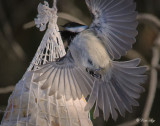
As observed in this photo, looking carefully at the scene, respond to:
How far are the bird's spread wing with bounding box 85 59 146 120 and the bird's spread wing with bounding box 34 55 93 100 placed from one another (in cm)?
5

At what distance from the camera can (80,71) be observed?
1801 millimetres

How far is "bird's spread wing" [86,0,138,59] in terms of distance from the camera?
5.28ft

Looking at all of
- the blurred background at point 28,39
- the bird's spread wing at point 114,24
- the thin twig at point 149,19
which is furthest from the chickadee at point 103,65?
the blurred background at point 28,39

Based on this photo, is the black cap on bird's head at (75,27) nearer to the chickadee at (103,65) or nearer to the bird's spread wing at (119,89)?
the chickadee at (103,65)

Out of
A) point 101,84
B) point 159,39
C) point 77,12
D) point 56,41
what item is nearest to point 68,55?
point 56,41

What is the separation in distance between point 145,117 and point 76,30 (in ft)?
1.75

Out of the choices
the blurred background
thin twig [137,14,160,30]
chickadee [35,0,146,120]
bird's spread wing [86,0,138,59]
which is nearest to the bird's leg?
chickadee [35,0,146,120]

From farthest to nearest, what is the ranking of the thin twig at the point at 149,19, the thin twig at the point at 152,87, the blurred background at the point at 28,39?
the blurred background at the point at 28,39 → the thin twig at the point at 149,19 → the thin twig at the point at 152,87

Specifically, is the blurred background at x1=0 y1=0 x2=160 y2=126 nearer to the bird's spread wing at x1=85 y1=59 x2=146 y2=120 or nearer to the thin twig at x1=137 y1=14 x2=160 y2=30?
the thin twig at x1=137 y1=14 x2=160 y2=30

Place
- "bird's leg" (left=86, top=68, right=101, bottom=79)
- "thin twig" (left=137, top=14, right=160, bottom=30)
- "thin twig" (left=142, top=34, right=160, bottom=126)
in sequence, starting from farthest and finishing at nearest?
"thin twig" (left=137, top=14, right=160, bottom=30) → "thin twig" (left=142, top=34, right=160, bottom=126) → "bird's leg" (left=86, top=68, right=101, bottom=79)

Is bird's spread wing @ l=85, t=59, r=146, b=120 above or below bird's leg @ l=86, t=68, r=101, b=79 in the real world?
below

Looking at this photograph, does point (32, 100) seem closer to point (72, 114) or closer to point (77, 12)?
point (72, 114)

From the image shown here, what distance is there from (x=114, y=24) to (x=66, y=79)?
0.32 meters

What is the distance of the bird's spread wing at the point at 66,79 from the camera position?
165 centimetres
